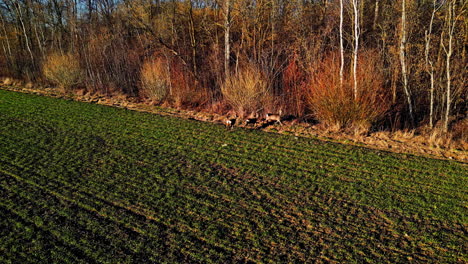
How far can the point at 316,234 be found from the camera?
3803 millimetres

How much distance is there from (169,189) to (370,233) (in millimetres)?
2845

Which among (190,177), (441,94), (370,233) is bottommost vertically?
(370,233)

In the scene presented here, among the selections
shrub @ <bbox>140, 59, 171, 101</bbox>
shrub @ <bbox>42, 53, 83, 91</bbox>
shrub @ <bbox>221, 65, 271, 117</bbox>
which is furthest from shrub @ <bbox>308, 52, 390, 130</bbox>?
shrub @ <bbox>42, 53, 83, 91</bbox>

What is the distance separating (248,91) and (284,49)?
4.30 metres


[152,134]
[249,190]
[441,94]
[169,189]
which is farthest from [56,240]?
[441,94]

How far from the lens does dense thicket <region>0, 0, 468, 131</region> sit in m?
7.96

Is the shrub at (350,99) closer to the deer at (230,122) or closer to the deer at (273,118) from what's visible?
the deer at (273,118)

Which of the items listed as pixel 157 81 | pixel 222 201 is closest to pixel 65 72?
pixel 157 81

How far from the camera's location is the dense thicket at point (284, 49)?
7.96 metres

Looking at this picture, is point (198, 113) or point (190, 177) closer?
point (190, 177)

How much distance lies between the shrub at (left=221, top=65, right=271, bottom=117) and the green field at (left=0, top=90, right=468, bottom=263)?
201 centimetres

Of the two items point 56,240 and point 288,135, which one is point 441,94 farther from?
point 56,240

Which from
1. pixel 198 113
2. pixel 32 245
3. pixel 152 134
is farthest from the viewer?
pixel 198 113

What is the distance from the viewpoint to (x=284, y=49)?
12.5 meters
